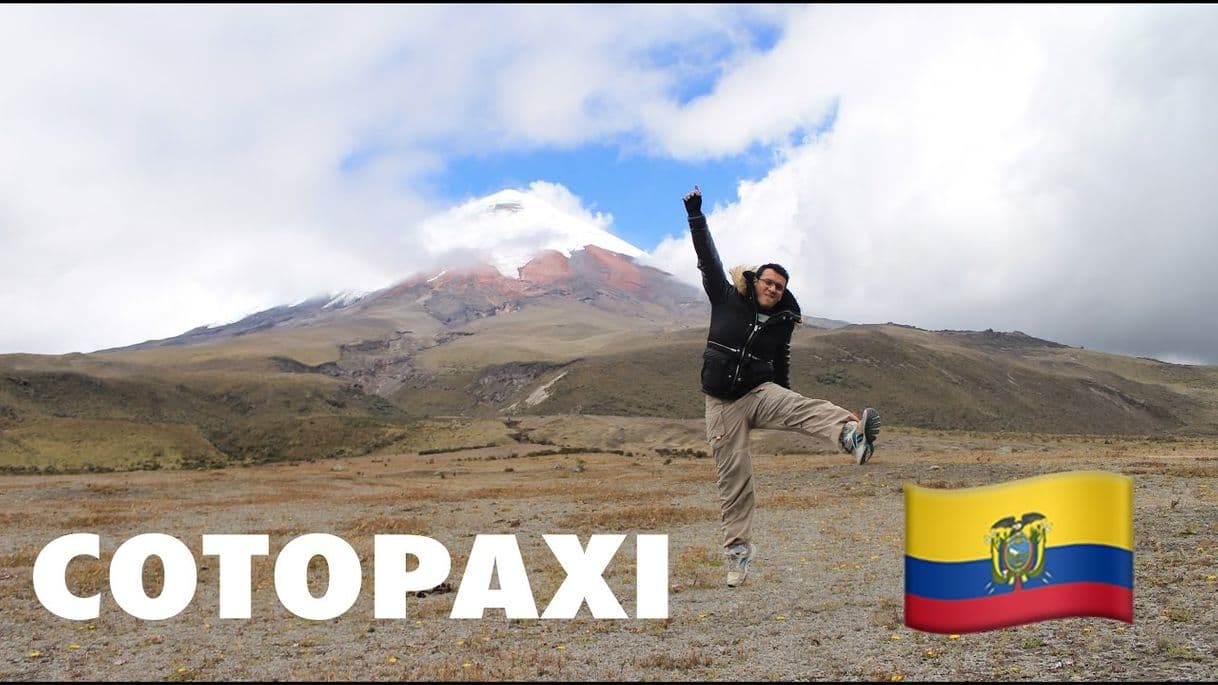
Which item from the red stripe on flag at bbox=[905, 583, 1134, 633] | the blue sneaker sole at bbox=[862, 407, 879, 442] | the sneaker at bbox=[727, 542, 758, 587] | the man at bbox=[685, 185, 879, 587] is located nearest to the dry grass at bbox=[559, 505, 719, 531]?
the sneaker at bbox=[727, 542, 758, 587]

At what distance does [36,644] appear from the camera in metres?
10.7

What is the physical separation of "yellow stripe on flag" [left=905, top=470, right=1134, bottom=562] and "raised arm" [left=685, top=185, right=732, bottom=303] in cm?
348

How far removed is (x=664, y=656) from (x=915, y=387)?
136227 millimetres

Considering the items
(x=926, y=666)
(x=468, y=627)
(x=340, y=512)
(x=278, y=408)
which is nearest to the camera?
(x=926, y=666)

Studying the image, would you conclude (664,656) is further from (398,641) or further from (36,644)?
(36,644)

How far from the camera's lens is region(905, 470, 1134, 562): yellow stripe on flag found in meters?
4.58

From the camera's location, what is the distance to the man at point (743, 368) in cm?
780

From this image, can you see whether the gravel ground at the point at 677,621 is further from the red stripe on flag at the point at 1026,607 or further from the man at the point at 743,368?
the red stripe on flag at the point at 1026,607

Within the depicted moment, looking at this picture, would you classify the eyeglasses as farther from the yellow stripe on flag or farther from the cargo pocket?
the yellow stripe on flag

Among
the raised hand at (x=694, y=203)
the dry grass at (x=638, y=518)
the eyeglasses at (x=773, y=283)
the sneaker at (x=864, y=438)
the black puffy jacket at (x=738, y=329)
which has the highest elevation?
the raised hand at (x=694, y=203)

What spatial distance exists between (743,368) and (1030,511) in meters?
3.58

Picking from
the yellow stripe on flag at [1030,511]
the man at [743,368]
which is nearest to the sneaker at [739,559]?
the man at [743,368]

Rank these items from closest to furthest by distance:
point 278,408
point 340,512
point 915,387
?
point 340,512 < point 278,408 < point 915,387

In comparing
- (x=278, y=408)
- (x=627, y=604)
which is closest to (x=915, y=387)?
(x=278, y=408)
